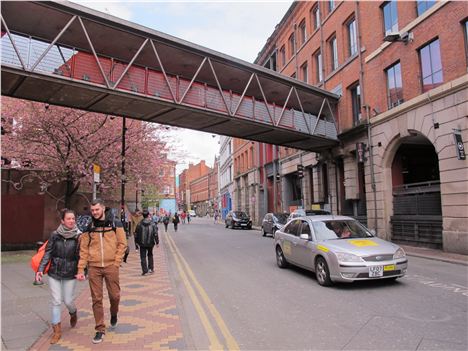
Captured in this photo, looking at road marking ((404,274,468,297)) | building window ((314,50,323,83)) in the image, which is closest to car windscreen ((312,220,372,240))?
road marking ((404,274,468,297))

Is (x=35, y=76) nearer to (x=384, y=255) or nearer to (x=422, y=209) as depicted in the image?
(x=384, y=255)

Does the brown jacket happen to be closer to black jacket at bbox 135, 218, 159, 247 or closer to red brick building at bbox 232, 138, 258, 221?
black jacket at bbox 135, 218, 159, 247

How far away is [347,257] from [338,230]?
4.73ft

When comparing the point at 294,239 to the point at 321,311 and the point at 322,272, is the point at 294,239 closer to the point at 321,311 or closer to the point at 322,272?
the point at 322,272

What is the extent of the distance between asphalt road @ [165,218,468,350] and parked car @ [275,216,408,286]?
0.34m

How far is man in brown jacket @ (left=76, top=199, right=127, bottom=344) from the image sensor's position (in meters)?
4.98

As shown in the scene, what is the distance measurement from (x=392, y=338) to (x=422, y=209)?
1267 cm

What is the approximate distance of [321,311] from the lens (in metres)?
6.15

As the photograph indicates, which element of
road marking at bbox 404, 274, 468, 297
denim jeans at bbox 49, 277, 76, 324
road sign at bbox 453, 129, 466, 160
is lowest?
road marking at bbox 404, 274, 468, 297

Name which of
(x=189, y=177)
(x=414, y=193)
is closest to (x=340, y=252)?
(x=414, y=193)

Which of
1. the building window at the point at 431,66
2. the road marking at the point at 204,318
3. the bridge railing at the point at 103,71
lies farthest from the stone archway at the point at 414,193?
the road marking at the point at 204,318

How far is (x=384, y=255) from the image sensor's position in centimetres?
755

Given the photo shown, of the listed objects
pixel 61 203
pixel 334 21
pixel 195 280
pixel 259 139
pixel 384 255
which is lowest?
pixel 195 280

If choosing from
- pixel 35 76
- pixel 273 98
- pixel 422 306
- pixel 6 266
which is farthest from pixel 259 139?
pixel 422 306
